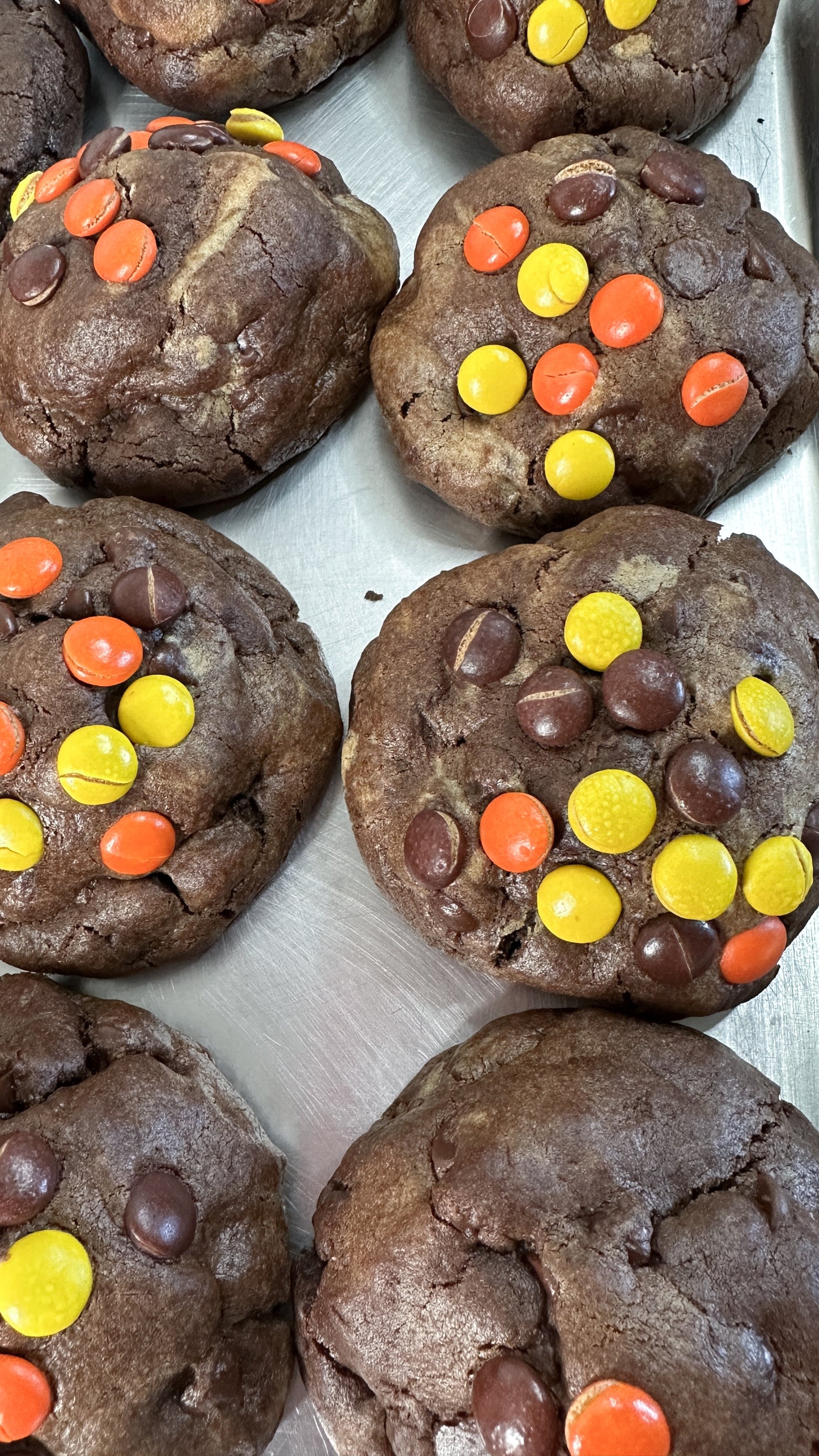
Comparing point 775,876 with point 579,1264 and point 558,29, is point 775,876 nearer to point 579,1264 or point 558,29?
point 579,1264

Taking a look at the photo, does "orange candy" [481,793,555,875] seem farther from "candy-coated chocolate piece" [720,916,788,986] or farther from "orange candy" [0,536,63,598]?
"orange candy" [0,536,63,598]

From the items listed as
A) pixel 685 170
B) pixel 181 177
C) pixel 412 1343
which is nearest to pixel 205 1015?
pixel 412 1343

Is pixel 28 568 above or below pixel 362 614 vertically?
above

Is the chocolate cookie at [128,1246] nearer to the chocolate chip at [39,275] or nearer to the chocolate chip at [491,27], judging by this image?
the chocolate chip at [39,275]

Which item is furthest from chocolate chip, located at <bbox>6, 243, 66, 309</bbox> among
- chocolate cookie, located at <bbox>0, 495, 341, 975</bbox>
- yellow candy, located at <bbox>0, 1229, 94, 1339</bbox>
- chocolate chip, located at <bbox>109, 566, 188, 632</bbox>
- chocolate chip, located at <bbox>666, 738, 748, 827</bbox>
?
yellow candy, located at <bbox>0, 1229, 94, 1339</bbox>

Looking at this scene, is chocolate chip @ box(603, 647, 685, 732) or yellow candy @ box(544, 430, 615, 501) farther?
yellow candy @ box(544, 430, 615, 501)

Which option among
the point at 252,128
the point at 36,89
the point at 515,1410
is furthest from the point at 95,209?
the point at 515,1410

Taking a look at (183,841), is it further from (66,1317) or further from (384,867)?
(66,1317)
